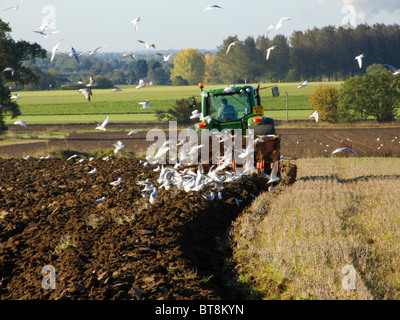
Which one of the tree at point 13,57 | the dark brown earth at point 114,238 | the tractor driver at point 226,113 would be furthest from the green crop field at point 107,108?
the dark brown earth at point 114,238

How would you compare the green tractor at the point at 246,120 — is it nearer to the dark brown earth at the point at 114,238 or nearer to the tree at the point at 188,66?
the dark brown earth at the point at 114,238

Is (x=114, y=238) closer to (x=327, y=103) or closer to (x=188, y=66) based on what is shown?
(x=327, y=103)

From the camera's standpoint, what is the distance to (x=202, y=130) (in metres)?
11.3

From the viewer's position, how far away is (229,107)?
1219 cm

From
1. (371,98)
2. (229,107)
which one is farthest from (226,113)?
(371,98)

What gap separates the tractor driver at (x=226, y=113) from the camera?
1205 centimetres

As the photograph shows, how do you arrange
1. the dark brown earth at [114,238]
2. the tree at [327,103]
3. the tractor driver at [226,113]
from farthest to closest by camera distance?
the tree at [327,103]
the tractor driver at [226,113]
the dark brown earth at [114,238]

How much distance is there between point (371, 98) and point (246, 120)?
27.9 metres

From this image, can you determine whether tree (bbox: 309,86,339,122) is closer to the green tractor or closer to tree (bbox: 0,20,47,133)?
tree (bbox: 0,20,47,133)

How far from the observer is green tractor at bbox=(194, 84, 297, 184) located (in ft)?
35.4

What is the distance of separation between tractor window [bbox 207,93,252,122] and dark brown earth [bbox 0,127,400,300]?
163cm

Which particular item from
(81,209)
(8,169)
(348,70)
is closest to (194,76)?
(348,70)

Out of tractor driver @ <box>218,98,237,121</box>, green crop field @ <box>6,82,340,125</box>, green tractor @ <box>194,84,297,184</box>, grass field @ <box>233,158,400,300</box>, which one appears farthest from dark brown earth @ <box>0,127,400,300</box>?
green crop field @ <box>6,82,340,125</box>

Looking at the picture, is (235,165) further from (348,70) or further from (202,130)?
(348,70)
